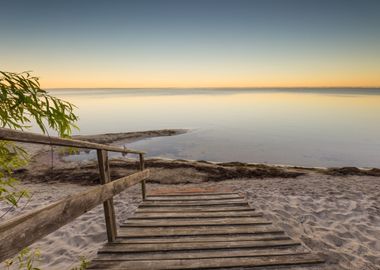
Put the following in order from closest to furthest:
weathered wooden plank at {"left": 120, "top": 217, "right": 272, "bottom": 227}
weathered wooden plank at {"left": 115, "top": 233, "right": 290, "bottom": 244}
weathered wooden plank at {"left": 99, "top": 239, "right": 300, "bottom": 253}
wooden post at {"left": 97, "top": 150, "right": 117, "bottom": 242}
Answer: weathered wooden plank at {"left": 99, "top": 239, "right": 300, "bottom": 253}
wooden post at {"left": 97, "top": 150, "right": 117, "bottom": 242}
weathered wooden plank at {"left": 115, "top": 233, "right": 290, "bottom": 244}
weathered wooden plank at {"left": 120, "top": 217, "right": 272, "bottom": 227}

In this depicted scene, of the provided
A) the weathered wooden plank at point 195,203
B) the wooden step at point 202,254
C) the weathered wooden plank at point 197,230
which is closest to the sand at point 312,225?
the wooden step at point 202,254

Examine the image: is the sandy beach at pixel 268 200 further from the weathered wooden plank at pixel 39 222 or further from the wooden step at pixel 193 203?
the wooden step at pixel 193 203

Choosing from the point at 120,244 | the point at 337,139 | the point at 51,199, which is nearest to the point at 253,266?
the point at 120,244

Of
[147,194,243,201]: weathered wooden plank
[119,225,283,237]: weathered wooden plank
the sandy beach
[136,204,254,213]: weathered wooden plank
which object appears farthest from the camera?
[147,194,243,201]: weathered wooden plank

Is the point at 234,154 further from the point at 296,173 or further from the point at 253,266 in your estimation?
the point at 253,266

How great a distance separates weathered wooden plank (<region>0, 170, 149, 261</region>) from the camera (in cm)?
161

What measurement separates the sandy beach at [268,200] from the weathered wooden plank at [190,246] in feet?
2.34

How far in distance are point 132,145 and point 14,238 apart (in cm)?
2110

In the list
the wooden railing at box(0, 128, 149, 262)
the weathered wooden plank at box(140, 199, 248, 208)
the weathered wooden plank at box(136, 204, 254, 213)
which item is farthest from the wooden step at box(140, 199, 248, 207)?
the wooden railing at box(0, 128, 149, 262)

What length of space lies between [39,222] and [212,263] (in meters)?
2.05

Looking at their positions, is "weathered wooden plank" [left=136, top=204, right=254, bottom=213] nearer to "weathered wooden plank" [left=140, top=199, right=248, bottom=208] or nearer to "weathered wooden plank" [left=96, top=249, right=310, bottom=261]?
"weathered wooden plank" [left=140, top=199, right=248, bottom=208]

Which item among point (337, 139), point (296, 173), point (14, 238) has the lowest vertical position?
point (337, 139)

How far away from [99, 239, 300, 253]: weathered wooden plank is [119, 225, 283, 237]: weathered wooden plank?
0.34 m

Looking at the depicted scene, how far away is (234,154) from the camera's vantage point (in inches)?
802
